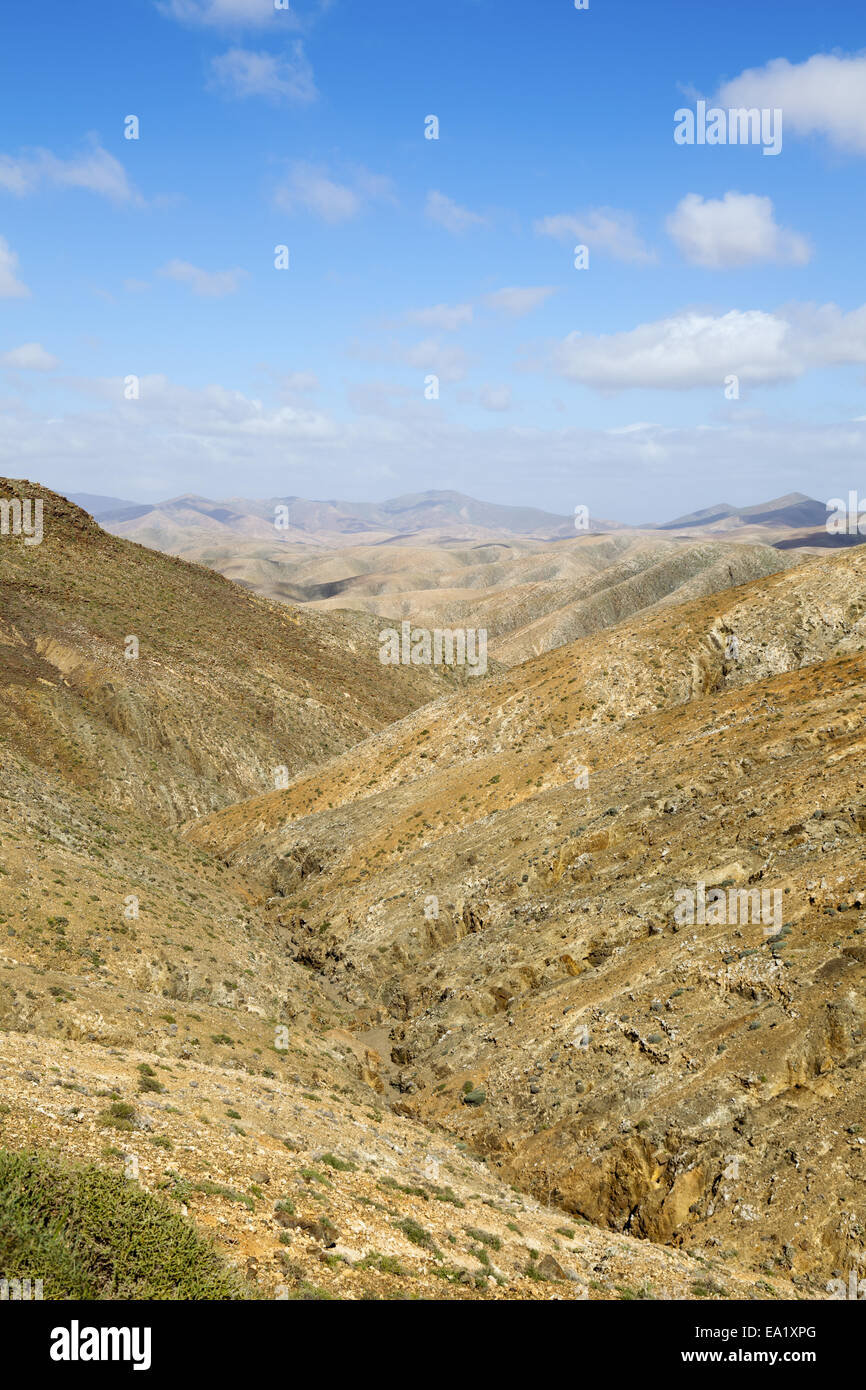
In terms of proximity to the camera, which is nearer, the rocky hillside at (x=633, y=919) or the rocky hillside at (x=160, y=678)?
the rocky hillside at (x=633, y=919)

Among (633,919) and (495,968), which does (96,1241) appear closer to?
(633,919)

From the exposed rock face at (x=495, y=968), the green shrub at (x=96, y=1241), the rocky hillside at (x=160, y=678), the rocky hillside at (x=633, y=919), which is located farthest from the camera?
the rocky hillside at (x=160, y=678)

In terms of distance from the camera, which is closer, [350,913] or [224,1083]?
[224,1083]

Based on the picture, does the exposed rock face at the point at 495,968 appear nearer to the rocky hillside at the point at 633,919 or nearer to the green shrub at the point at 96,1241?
the rocky hillside at the point at 633,919

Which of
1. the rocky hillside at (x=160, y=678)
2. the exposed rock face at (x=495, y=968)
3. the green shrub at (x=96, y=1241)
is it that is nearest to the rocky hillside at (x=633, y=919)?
the exposed rock face at (x=495, y=968)

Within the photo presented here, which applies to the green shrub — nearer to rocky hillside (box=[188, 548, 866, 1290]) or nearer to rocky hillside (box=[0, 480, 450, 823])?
rocky hillside (box=[188, 548, 866, 1290])

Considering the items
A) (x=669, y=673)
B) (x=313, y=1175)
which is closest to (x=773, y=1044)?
(x=313, y=1175)

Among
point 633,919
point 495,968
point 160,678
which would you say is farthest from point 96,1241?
point 160,678

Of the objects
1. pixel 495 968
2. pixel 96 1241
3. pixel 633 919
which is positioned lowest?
pixel 495 968

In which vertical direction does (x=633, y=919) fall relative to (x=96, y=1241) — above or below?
above

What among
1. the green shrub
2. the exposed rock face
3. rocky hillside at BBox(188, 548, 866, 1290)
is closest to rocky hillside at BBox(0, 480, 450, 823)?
the exposed rock face
